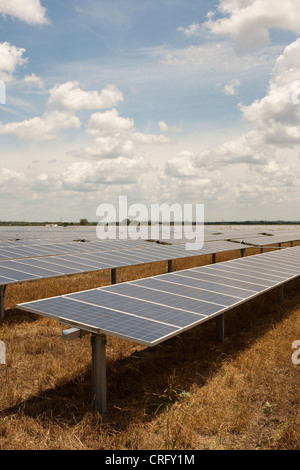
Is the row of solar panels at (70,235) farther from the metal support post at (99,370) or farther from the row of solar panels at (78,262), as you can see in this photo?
the metal support post at (99,370)

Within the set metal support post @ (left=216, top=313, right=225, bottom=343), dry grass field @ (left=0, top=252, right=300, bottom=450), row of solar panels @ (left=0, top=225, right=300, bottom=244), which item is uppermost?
row of solar panels @ (left=0, top=225, right=300, bottom=244)

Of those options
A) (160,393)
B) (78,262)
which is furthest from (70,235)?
(160,393)

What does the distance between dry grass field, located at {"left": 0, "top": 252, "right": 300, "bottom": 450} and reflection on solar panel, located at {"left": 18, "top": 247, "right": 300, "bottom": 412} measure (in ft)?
3.10

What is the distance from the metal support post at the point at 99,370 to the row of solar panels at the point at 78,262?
A: 20.4ft

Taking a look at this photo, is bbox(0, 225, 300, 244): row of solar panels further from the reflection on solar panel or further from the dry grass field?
the dry grass field

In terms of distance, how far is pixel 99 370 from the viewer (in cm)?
752

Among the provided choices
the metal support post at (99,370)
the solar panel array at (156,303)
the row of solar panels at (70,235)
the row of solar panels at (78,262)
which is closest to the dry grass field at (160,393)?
the metal support post at (99,370)

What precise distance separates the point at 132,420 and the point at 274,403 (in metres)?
3.15

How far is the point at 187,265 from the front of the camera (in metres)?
30.9

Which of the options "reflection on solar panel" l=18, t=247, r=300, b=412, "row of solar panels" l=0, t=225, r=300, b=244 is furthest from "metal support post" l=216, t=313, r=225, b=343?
"row of solar panels" l=0, t=225, r=300, b=244

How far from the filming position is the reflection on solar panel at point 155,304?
24.0ft

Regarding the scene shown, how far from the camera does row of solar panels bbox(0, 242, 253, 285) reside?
14.4m

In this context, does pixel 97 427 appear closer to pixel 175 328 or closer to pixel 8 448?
pixel 8 448
